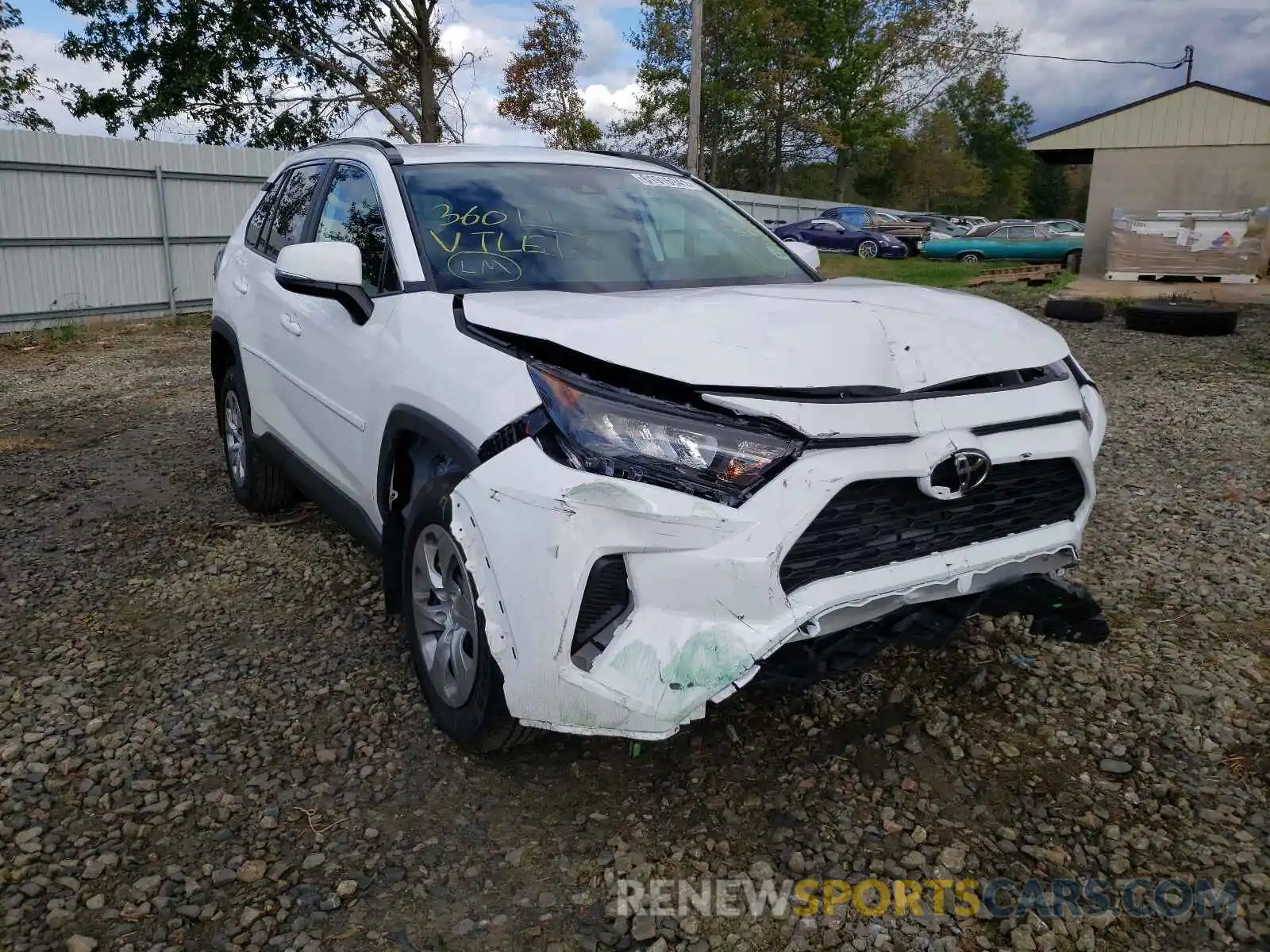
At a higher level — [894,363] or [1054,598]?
[894,363]

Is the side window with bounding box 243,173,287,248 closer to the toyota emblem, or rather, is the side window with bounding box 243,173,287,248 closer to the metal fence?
the toyota emblem

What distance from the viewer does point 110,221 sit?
1274 centimetres

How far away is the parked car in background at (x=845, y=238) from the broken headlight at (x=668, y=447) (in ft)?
82.0

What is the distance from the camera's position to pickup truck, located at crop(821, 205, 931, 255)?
27.6 m

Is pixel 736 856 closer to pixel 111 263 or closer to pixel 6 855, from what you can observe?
pixel 6 855

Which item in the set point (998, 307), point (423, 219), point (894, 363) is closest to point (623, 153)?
point (423, 219)

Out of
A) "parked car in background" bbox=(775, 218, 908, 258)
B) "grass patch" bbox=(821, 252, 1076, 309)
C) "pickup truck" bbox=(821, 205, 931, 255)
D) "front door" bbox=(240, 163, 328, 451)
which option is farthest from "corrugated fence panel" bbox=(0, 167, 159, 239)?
"pickup truck" bbox=(821, 205, 931, 255)

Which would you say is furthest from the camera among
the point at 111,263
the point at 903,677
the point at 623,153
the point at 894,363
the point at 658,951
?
the point at 111,263

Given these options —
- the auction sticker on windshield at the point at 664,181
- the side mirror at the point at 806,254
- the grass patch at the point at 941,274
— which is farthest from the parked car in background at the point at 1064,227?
the auction sticker on windshield at the point at 664,181

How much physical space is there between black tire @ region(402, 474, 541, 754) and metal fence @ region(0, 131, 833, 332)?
37.8 ft

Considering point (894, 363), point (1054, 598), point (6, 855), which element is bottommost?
point (6, 855)

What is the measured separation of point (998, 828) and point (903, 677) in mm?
759

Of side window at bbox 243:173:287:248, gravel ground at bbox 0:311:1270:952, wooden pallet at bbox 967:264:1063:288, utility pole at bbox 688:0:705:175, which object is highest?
utility pole at bbox 688:0:705:175

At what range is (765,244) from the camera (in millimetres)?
3922
